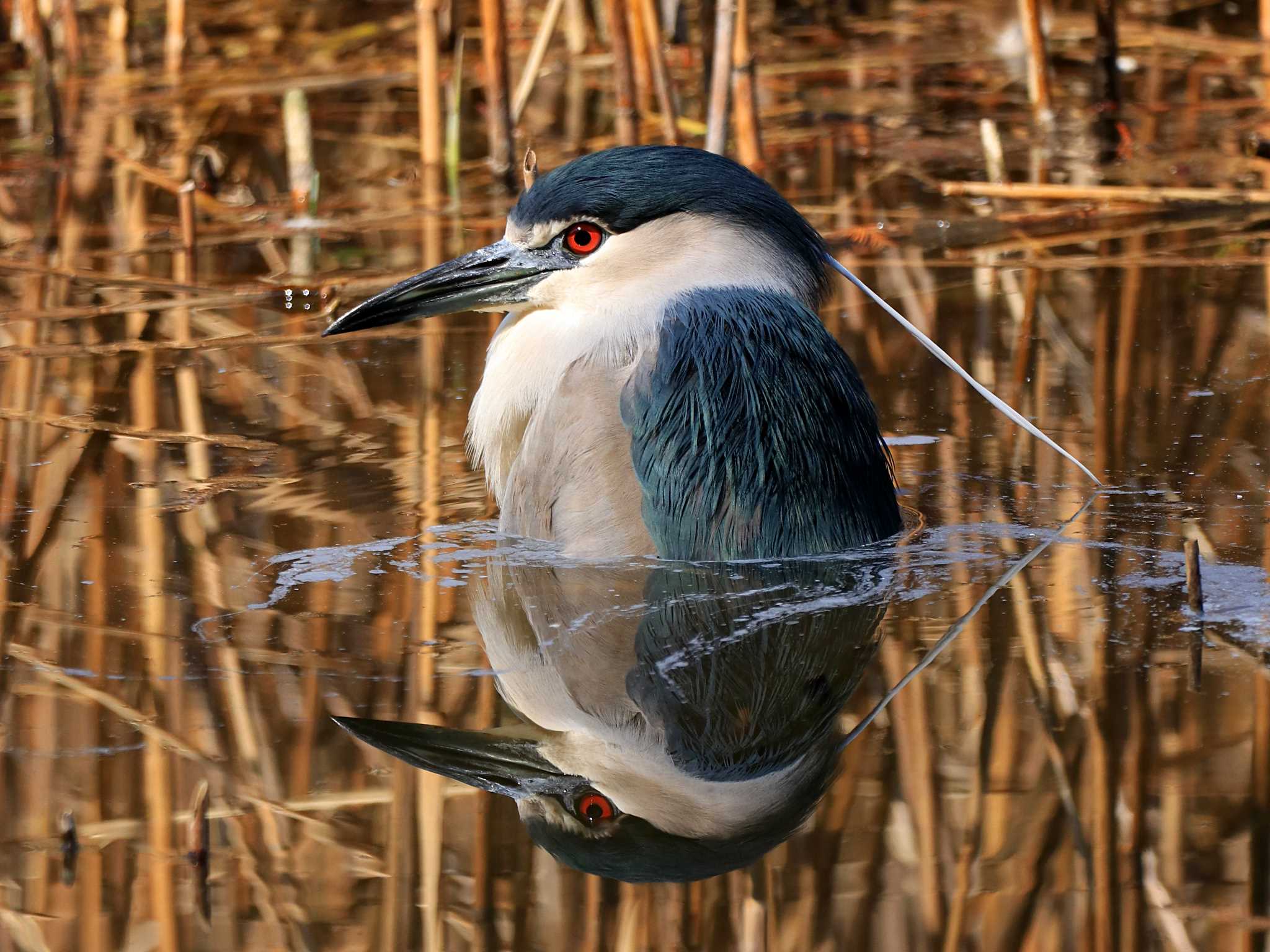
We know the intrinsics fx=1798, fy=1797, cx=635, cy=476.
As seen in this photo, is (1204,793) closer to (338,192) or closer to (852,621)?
(852,621)

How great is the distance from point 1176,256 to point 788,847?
12.9 ft

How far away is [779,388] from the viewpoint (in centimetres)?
365

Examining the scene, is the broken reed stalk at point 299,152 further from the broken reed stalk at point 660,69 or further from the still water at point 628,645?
the broken reed stalk at point 660,69

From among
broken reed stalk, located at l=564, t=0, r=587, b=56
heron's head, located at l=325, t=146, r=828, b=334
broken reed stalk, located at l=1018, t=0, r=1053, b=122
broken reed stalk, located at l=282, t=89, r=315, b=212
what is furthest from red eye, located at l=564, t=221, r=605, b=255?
broken reed stalk, located at l=564, t=0, r=587, b=56

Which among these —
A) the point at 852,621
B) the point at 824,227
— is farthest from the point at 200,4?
the point at 852,621

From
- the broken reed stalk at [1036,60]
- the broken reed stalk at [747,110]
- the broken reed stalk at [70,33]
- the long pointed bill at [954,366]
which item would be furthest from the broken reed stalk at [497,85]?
the long pointed bill at [954,366]

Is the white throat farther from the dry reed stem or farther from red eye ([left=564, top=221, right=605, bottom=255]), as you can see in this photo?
the dry reed stem

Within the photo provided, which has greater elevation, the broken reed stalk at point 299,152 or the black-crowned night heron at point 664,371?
the broken reed stalk at point 299,152

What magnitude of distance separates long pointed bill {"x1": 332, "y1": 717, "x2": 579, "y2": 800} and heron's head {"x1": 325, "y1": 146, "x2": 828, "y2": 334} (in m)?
1.28

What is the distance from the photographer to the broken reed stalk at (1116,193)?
250 inches

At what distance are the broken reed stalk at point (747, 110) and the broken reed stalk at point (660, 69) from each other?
7 centimetres

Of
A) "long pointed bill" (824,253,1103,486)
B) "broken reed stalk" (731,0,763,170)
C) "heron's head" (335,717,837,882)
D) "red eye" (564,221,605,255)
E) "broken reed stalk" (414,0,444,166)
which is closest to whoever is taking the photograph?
"heron's head" (335,717,837,882)

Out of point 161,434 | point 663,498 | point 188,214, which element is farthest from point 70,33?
point 663,498

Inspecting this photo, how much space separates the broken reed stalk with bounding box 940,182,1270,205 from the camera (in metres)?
6.35
